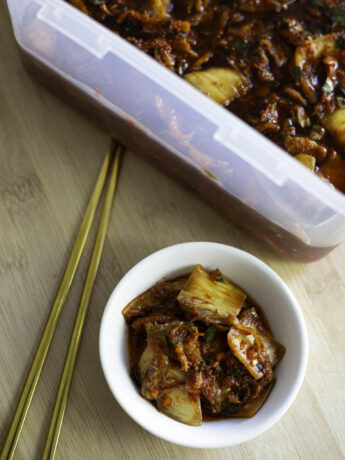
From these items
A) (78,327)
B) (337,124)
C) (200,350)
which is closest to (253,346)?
(200,350)

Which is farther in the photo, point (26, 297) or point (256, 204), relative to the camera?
point (26, 297)

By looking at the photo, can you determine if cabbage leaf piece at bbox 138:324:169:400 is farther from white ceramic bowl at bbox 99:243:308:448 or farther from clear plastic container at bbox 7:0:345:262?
clear plastic container at bbox 7:0:345:262

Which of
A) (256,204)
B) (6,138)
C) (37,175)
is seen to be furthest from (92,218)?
(256,204)

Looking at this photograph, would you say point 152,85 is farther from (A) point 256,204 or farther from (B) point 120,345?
(B) point 120,345

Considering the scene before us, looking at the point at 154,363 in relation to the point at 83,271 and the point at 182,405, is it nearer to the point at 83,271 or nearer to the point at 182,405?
the point at 182,405

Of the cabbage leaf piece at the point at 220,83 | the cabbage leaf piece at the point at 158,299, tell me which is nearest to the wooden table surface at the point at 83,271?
the cabbage leaf piece at the point at 158,299

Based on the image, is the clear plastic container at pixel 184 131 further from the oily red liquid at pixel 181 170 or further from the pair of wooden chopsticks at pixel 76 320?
the pair of wooden chopsticks at pixel 76 320
